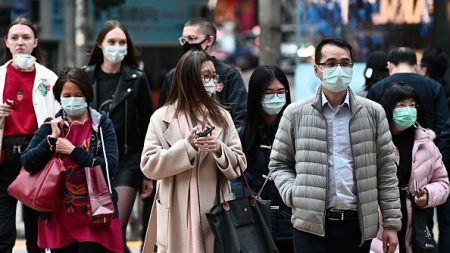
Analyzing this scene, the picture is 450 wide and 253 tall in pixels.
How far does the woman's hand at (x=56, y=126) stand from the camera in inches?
269

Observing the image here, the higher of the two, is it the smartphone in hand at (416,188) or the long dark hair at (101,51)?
the long dark hair at (101,51)

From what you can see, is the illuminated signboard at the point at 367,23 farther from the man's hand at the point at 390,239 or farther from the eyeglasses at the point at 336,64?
the man's hand at the point at 390,239

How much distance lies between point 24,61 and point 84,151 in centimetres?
153

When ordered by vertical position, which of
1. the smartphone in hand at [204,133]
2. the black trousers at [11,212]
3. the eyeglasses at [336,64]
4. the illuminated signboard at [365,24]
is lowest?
the black trousers at [11,212]

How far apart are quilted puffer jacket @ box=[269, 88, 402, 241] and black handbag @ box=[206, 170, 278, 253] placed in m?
0.22

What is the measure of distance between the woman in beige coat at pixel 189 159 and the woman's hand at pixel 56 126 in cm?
84

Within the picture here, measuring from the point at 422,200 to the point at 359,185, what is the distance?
44.1 inches

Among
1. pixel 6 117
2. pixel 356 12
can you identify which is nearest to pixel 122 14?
pixel 356 12

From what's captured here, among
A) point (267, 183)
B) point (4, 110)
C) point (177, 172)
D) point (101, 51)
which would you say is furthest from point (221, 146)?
point (101, 51)

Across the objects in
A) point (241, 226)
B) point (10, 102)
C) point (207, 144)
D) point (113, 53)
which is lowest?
point (241, 226)

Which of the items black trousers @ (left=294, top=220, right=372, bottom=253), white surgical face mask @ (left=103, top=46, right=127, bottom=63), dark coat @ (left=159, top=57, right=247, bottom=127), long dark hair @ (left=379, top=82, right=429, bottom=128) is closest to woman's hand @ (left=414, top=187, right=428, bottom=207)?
long dark hair @ (left=379, top=82, right=429, bottom=128)

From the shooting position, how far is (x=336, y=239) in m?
5.87

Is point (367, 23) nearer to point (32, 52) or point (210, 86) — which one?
point (32, 52)

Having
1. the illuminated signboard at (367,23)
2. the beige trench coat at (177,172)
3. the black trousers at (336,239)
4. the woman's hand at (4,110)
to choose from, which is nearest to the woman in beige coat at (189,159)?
the beige trench coat at (177,172)
